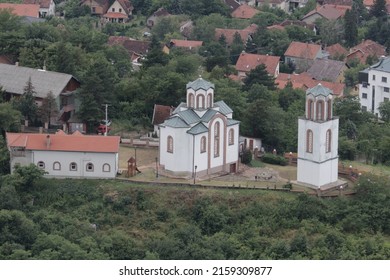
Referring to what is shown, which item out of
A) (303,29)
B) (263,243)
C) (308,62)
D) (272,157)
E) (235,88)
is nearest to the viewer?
(263,243)

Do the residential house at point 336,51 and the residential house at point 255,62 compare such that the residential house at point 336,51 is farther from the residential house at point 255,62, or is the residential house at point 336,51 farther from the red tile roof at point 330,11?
the red tile roof at point 330,11

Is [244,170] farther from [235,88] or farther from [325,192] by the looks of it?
[235,88]

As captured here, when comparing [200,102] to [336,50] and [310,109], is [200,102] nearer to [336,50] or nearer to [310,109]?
[310,109]

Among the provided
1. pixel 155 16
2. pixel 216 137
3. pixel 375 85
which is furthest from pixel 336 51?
pixel 216 137

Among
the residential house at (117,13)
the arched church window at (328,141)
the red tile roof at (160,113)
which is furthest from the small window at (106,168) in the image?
the residential house at (117,13)

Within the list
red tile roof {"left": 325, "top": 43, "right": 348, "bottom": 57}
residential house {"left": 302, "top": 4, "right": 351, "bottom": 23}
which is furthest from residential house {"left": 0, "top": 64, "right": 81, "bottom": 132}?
residential house {"left": 302, "top": 4, "right": 351, "bottom": 23}

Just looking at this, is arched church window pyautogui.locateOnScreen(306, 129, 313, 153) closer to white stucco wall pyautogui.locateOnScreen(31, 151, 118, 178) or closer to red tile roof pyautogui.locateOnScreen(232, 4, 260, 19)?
white stucco wall pyautogui.locateOnScreen(31, 151, 118, 178)

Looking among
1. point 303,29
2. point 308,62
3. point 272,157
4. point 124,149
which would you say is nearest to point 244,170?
point 272,157
